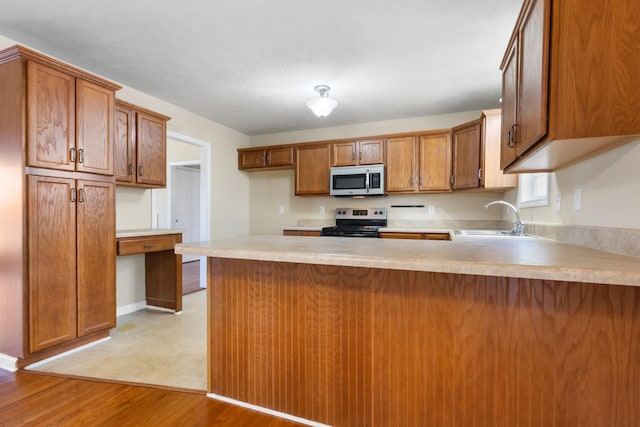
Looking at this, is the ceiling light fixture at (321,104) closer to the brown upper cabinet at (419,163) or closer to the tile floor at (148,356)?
the brown upper cabinet at (419,163)

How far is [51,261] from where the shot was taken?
2072mm

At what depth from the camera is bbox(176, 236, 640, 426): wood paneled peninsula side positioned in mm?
1013

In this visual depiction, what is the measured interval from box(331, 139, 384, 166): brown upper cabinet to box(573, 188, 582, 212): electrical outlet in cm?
238

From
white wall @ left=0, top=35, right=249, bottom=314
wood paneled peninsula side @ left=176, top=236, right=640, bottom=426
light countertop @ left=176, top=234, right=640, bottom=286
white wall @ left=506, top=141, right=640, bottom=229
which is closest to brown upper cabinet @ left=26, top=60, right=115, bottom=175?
white wall @ left=0, top=35, right=249, bottom=314

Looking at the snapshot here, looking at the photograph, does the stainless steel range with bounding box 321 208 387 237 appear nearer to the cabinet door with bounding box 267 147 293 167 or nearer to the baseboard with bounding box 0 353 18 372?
the cabinet door with bounding box 267 147 293 167

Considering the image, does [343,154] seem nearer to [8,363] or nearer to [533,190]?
[533,190]

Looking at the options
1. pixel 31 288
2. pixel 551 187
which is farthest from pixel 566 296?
pixel 31 288

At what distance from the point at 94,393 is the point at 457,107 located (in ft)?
13.6

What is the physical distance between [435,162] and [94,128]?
11.0 ft

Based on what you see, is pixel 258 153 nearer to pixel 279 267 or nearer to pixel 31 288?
pixel 31 288

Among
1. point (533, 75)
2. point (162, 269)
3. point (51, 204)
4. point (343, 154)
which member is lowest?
point (162, 269)

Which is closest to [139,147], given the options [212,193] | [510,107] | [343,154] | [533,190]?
[212,193]

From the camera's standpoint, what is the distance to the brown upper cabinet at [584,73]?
1.00m

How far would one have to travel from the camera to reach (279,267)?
4.88 feet
